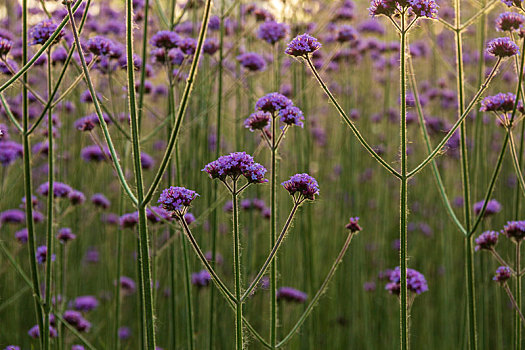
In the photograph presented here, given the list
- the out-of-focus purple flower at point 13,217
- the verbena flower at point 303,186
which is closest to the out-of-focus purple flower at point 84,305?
the out-of-focus purple flower at point 13,217

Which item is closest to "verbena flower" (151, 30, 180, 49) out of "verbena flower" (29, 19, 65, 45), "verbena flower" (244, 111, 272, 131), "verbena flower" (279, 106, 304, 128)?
"verbena flower" (29, 19, 65, 45)

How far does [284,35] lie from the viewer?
2.88 metres

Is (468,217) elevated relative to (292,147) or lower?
lower

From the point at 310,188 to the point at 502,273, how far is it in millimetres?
848

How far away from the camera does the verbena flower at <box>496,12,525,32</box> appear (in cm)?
195

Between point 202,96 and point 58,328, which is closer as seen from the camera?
point 58,328

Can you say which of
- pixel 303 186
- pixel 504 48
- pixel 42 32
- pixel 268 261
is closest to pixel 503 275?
pixel 504 48

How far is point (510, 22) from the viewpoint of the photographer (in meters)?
1.95

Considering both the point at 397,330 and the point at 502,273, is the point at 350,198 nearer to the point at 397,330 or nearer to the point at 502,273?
the point at 397,330

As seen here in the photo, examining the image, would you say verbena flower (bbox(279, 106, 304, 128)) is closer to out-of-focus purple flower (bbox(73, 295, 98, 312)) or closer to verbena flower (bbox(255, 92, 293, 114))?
verbena flower (bbox(255, 92, 293, 114))

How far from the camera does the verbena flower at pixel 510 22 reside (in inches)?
76.8

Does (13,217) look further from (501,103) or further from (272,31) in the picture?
(501,103)

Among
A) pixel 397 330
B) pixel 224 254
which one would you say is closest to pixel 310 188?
pixel 397 330

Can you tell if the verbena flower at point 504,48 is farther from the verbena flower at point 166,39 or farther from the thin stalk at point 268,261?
the verbena flower at point 166,39
